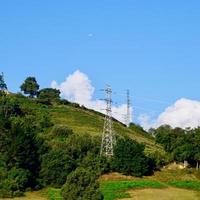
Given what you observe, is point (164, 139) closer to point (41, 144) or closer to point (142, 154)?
point (142, 154)

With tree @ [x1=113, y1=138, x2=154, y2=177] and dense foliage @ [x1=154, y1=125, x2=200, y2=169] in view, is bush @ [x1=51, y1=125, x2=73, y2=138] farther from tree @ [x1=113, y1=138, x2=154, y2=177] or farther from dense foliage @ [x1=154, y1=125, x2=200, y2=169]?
tree @ [x1=113, y1=138, x2=154, y2=177]

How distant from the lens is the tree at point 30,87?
172 meters

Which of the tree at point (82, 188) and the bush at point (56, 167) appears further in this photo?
the bush at point (56, 167)

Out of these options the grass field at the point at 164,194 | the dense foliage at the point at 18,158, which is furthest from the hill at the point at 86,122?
the grass field at the point at 164,194

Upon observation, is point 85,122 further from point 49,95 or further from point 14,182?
point 14,182

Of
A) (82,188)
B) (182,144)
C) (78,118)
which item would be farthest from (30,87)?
(82,188)

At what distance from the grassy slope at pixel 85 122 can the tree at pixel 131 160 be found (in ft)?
78.0

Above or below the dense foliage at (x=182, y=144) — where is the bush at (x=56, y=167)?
below

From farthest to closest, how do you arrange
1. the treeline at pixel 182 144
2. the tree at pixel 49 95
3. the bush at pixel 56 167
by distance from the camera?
A: the tree at pixel 49 95 → the treeline at pixel 182 144 → the bush at pixel 56 167

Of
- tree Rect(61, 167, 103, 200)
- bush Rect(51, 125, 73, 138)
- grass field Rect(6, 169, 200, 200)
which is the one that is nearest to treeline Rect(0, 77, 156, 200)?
grass field Rect(6, 169, 200, 200)

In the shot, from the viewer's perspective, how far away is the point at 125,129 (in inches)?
6019

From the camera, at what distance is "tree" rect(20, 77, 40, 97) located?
17238 centimetres

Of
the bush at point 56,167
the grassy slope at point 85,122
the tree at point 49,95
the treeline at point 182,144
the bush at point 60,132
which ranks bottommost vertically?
the bush at point 56,167

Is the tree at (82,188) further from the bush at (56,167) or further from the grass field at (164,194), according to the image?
the bush at (56,167)
